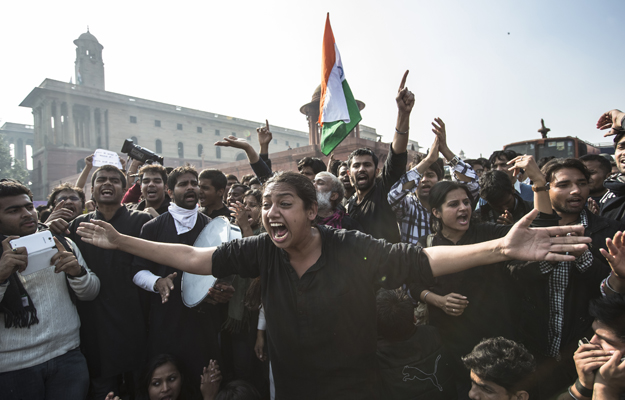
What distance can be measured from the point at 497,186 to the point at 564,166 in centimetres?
83

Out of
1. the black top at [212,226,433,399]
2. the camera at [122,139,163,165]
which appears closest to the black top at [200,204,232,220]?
the black top at [212,226,433,399]

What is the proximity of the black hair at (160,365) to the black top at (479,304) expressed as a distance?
222cm

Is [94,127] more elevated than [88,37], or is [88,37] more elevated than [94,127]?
[88,37]

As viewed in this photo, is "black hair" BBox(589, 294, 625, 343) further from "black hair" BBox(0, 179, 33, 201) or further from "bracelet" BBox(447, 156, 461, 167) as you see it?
"black hair" BBox(0, 179, 33, 201)

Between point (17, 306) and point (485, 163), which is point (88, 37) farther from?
point (17, 306)

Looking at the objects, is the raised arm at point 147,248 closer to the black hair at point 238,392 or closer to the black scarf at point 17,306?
the black scarf at point 17,306

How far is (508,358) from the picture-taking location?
6.61ft

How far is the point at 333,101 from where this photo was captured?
4602 millimetres

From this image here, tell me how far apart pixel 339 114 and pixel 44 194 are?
156 feet

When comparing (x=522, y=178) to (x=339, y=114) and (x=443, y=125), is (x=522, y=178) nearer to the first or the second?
(x=443, y=125)

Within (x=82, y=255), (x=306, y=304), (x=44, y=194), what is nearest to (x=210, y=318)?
(x=82, y=255)

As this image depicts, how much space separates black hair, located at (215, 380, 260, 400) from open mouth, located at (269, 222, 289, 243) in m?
1.60

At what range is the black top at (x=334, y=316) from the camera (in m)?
1.84

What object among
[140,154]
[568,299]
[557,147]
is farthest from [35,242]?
[557,147]
